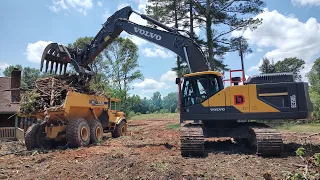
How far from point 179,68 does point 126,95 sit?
8910 millimetres

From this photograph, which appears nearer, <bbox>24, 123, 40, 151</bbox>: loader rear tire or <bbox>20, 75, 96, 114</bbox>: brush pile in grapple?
<bbox>20, 75, 96, 114</bbox>: brush pile in grapple

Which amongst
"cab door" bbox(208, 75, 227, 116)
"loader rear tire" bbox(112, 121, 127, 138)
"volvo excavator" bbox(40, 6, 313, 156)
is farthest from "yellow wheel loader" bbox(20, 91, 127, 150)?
"cab door" bbox(208, 75, 227, 116)

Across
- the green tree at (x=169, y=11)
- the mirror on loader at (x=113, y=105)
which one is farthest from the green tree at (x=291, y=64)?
the mirror on loader at (x=113, y=105)

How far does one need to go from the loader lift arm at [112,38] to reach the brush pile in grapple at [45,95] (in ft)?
3.06

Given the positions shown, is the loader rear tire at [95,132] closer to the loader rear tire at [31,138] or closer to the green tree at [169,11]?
the loader rear tire at [31,138]

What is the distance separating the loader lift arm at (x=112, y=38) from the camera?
959 cm

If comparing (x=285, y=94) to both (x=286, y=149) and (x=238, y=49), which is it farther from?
(x=238, y=49)

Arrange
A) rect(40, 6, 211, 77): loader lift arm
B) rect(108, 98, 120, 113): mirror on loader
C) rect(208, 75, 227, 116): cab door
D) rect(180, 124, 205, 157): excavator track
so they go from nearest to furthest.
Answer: rect(180, 124, 205, 157): excavator track → rect(208, 75, 227, 116): cab door → rect(40, 6, 211, 77): loader lift arm → rect(108, 98, 120, 113): mirror on loader

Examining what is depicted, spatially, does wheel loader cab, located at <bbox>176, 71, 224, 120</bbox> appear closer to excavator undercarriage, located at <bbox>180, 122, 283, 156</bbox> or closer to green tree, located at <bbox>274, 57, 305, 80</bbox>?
excavator undercarriage, located at <bbox>180, 122, 283, 156</bbox>

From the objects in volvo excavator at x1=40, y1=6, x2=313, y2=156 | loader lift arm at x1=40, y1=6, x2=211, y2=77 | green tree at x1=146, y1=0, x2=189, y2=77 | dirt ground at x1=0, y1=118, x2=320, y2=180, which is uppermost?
green tree at x1=146, y1=0, x2=189, y2=77

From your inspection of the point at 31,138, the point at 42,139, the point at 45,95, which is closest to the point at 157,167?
the point at 45,95

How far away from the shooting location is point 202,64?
9438 millimetres

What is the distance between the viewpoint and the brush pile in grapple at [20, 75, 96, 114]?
976 centimetres

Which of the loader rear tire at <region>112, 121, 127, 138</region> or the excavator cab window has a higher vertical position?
the excavator cab window
